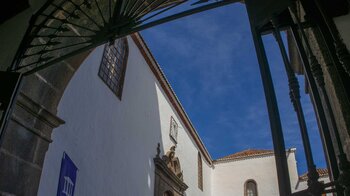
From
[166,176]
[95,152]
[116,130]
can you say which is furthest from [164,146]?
[95,152]

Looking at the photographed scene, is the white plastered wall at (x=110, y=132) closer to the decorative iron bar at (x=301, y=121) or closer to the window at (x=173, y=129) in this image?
the window at (x=173, y=129)

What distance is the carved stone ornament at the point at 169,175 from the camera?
32.9 ft

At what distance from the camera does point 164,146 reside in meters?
11.1

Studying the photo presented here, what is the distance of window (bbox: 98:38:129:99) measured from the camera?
7.71 m

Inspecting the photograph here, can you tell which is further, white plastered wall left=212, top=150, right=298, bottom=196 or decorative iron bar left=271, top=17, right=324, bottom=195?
white plastered wall left=212, top=150, right=298, bottom=196

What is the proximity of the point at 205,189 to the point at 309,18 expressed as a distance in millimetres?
15715

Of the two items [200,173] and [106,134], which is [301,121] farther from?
[200,173]

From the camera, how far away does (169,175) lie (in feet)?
36.0

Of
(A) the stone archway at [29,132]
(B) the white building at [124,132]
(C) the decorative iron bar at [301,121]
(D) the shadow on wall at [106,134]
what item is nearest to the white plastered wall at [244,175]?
(B) the white building at [124,132]

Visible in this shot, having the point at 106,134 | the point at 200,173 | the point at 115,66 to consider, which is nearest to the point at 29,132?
the point at 106,134

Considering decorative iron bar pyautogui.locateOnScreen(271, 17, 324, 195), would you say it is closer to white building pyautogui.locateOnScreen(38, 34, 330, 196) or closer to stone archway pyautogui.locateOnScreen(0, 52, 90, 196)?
stone archway pyautogui.locateOnScreen(0, 52, 90, 196)

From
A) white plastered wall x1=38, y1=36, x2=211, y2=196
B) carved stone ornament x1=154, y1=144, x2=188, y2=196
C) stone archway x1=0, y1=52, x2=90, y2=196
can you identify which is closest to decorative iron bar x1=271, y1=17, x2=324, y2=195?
stone archway x1=0, y1=52, x2=90, y2=196

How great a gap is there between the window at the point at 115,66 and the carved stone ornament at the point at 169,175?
289 cm

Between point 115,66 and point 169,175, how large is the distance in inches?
178
